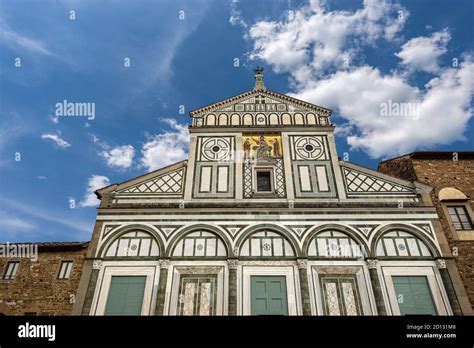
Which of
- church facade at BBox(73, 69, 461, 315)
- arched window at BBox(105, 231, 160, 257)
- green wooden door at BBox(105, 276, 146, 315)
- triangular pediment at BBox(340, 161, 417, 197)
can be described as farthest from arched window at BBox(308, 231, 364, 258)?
green wooden door at BBox(105, 276, 146, 315)

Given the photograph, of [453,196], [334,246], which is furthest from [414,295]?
[453,196]

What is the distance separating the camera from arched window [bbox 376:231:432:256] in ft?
42.8

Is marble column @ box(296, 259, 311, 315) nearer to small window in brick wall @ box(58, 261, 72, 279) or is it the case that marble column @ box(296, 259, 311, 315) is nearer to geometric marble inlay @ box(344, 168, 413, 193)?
geometric marble inlay @ box(344, 168, 413, 193)

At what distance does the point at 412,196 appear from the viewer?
14.3m

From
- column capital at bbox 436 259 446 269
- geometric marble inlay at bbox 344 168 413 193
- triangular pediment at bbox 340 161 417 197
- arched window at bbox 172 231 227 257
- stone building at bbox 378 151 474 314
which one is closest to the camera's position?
column capital at bbox 436 259 446 269

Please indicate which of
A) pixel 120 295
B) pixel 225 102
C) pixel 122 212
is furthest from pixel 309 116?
pixel 120 295

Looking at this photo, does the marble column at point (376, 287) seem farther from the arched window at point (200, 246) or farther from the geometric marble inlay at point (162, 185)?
the geometric marble inlay at point (162, 185)

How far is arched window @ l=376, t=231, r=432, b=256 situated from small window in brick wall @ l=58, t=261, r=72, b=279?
12.9m

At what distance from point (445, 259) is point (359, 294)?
3.51m

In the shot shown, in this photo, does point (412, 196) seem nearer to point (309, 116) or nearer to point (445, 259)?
point (445, 259)

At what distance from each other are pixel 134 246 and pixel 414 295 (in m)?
10.4

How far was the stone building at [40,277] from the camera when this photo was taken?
14.3m

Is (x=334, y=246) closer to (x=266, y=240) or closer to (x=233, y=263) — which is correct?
(x=266, y=240)

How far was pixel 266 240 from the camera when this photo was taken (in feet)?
44.1
